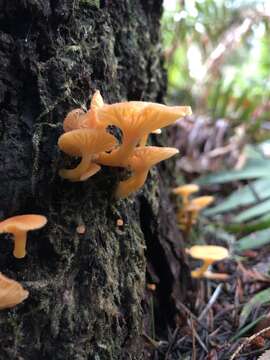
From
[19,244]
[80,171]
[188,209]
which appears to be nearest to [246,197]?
[188,209]

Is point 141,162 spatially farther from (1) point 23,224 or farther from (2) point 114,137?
(1) point 23,224

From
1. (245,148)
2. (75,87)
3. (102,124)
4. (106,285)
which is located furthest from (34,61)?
(245,148)

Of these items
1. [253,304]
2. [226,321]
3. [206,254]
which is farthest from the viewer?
[206,254]

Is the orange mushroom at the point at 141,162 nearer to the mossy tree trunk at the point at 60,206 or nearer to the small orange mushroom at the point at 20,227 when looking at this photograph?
the mossy tree trunk at the point at 60,206

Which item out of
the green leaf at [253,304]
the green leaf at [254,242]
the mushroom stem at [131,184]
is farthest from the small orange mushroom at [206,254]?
the mushroom stem at [131,184]

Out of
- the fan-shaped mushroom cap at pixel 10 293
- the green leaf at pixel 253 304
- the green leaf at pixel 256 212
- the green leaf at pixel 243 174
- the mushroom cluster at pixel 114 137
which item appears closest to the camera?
the fan-shaped mushroom cap at pixel 10 293
